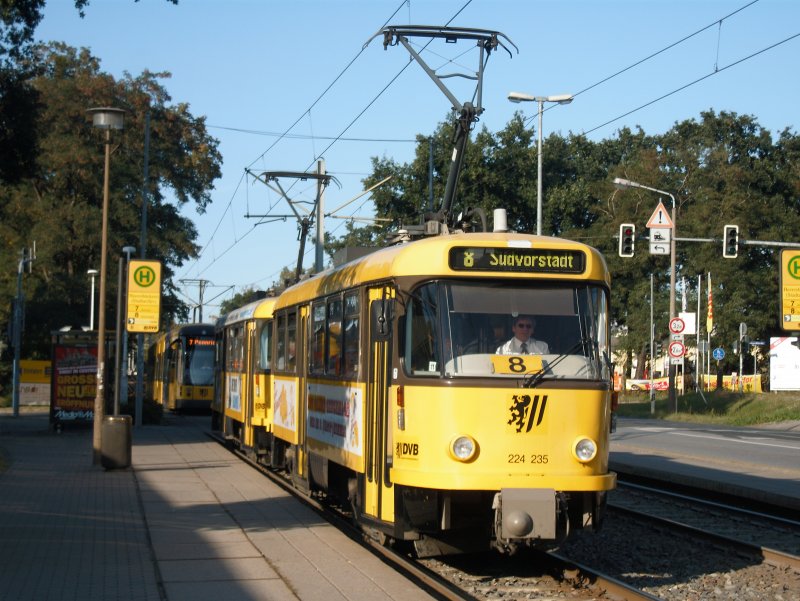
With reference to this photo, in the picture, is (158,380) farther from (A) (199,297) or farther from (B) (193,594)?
(B) (193,594)

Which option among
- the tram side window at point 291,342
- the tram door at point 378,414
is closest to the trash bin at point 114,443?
the tram side window at point 291,342

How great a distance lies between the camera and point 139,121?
47531 mm

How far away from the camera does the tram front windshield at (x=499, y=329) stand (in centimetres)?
970

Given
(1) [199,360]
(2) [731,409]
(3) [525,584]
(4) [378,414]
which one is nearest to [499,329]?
(4) [378,414]

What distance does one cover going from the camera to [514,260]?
9.97m

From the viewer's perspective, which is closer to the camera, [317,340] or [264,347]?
[317,340]

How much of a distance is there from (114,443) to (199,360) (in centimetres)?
2114

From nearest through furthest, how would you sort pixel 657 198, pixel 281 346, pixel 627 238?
pixel 281 346 < pixel 627 238 < pixel 657 198

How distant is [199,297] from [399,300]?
246ft

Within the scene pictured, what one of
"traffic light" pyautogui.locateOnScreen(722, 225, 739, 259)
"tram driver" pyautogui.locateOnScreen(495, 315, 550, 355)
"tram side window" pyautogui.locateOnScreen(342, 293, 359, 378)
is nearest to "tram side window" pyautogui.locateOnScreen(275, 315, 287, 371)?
"tram side window" pyautogui.locateOnScreen(342, 293, 359, 378)

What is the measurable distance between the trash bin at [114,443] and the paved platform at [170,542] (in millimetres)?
175

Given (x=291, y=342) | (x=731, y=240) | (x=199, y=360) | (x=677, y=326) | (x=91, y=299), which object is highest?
(x=731, y=240)

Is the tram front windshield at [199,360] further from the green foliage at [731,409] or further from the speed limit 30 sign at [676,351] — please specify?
the green foliage at [731,409]

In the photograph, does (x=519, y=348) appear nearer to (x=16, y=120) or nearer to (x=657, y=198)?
(x=16, y=120)
